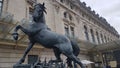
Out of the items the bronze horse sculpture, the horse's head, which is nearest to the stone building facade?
the horse's head

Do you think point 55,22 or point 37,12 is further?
point 55,22

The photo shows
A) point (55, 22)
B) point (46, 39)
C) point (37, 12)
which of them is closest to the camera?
point (46, 39)

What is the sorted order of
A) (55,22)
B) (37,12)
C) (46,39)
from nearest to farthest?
(46,39)
(37,12)
(55,22)

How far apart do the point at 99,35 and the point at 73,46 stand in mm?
28187

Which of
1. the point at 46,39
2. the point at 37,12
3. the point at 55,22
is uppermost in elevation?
the point at 55,22

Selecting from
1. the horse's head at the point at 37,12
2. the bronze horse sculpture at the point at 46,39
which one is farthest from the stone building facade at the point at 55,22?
the bronze horse sculpture at the point at 46,39

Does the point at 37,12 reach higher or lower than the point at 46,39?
higher

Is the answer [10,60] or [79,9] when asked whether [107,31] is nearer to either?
[79,9]

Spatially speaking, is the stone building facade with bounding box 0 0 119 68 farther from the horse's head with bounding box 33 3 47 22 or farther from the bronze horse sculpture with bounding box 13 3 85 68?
the bronze horse sculpture with bounding box 13 3 85 68

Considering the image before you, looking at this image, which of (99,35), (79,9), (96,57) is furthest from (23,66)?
(99,35)

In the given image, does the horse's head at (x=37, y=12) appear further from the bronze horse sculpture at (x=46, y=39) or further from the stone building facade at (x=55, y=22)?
the stone building facade at (x=55, y=22)

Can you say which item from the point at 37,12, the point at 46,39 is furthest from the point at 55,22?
the point at 46,39

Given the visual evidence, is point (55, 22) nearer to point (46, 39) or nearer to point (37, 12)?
point (37, 12)

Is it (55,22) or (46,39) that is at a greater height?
(55,22)
